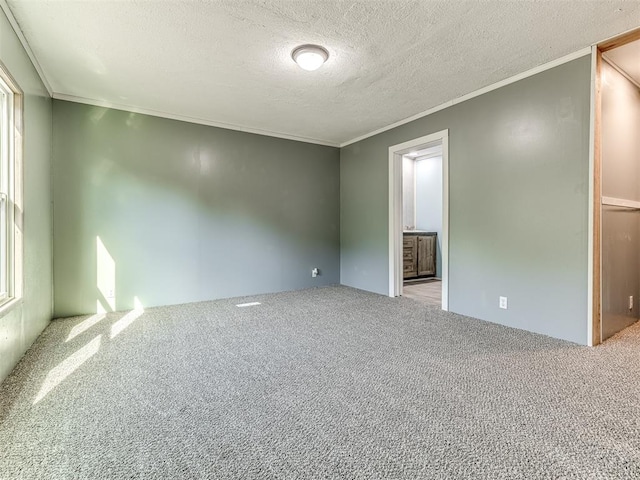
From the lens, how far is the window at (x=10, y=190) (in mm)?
2193

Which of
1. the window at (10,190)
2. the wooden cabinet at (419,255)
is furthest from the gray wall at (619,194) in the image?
the window at (10,190)

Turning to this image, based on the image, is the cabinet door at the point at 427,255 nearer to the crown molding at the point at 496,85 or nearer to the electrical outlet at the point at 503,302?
the crown molding at the point at 496,85

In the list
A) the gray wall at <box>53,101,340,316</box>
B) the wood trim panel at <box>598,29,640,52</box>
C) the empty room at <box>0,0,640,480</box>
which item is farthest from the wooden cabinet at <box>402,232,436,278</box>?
the wood trim panel at <box>598,29,640,52</box>

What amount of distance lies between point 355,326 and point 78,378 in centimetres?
220

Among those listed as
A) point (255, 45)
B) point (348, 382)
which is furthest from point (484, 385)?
point (255, 45)

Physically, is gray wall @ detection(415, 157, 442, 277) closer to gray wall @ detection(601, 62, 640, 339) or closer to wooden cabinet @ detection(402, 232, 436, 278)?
wooden cabinet @ detection(402, 232, 436, 278)

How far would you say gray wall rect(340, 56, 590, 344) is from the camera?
261 cm

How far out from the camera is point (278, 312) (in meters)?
3.66

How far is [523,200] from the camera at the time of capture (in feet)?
9.71

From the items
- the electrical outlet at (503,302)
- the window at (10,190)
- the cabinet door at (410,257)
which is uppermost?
the window at (10,190)

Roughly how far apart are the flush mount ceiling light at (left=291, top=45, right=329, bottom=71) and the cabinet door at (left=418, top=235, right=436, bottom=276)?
4.15 m

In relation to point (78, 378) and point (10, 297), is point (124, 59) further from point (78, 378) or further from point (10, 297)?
point (78, 378)

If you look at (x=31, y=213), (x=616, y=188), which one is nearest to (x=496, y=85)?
(x=616, y=188)

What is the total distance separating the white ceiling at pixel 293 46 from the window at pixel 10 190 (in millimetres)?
541
